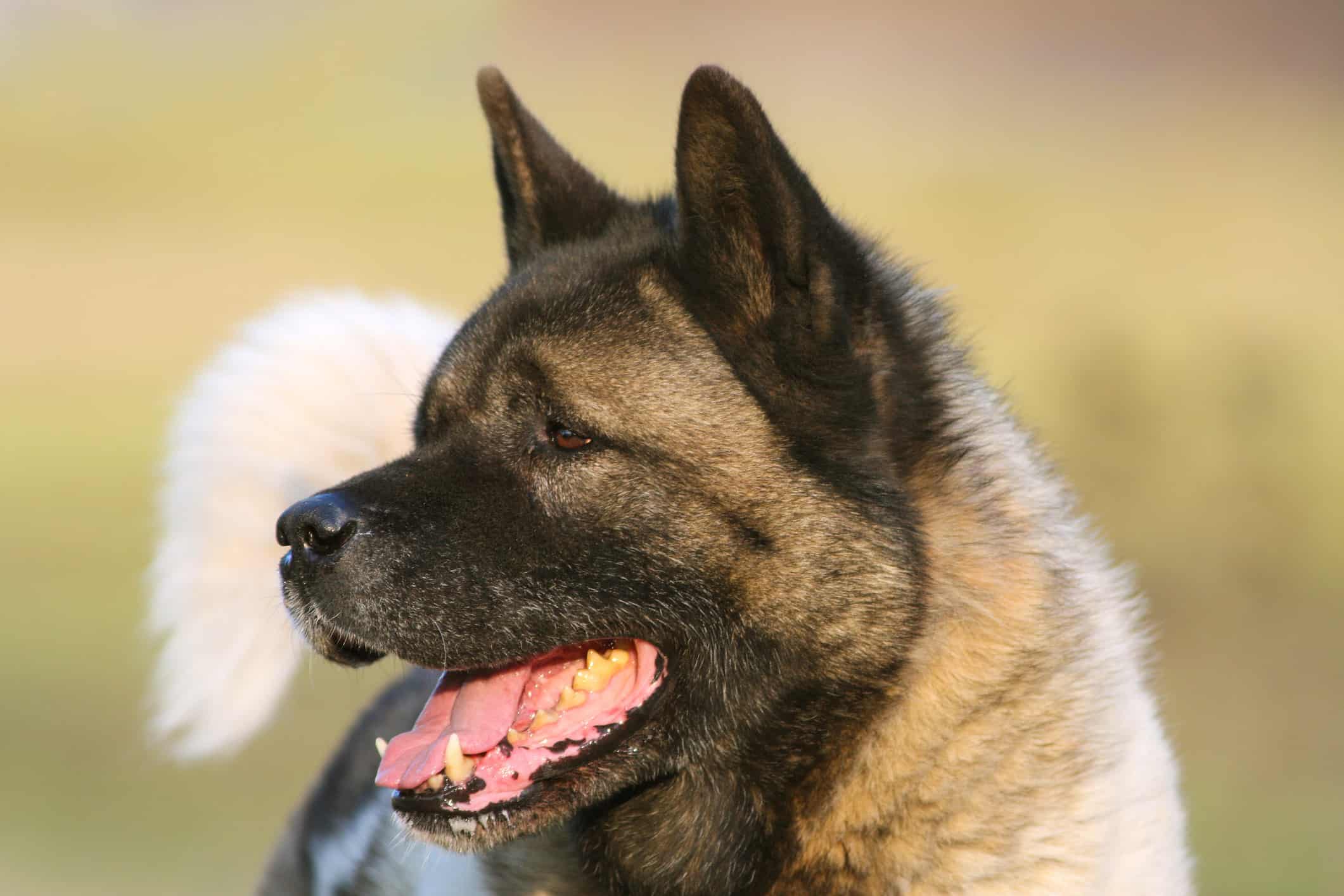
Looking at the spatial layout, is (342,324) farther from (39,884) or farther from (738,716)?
(39,884)

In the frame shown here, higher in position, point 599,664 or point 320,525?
point 320,525

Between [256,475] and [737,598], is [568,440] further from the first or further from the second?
[256,475]

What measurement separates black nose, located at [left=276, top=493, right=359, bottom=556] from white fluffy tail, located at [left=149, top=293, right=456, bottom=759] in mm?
1015

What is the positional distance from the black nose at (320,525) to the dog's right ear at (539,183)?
2.70 ft

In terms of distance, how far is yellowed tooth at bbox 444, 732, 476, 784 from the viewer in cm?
243

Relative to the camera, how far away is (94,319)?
15289mm

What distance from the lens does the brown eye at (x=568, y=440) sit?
2496 millimetres

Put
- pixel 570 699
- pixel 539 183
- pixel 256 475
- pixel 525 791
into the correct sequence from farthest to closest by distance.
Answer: pixel 256 475 < pixel 539 183 < pixel 570 699 < pixel 525 791

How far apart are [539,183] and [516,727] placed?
1.14 m

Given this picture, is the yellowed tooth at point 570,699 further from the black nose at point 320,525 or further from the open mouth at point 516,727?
the black nose at point 320,525

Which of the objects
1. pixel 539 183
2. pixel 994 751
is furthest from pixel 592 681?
pixel 539 183

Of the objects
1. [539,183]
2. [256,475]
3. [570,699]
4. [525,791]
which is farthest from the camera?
[256,475]

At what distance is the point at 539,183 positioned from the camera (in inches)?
121

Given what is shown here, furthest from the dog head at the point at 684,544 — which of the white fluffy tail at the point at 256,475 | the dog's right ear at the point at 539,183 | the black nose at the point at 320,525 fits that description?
the white fluffy tail at the point at 256,475
